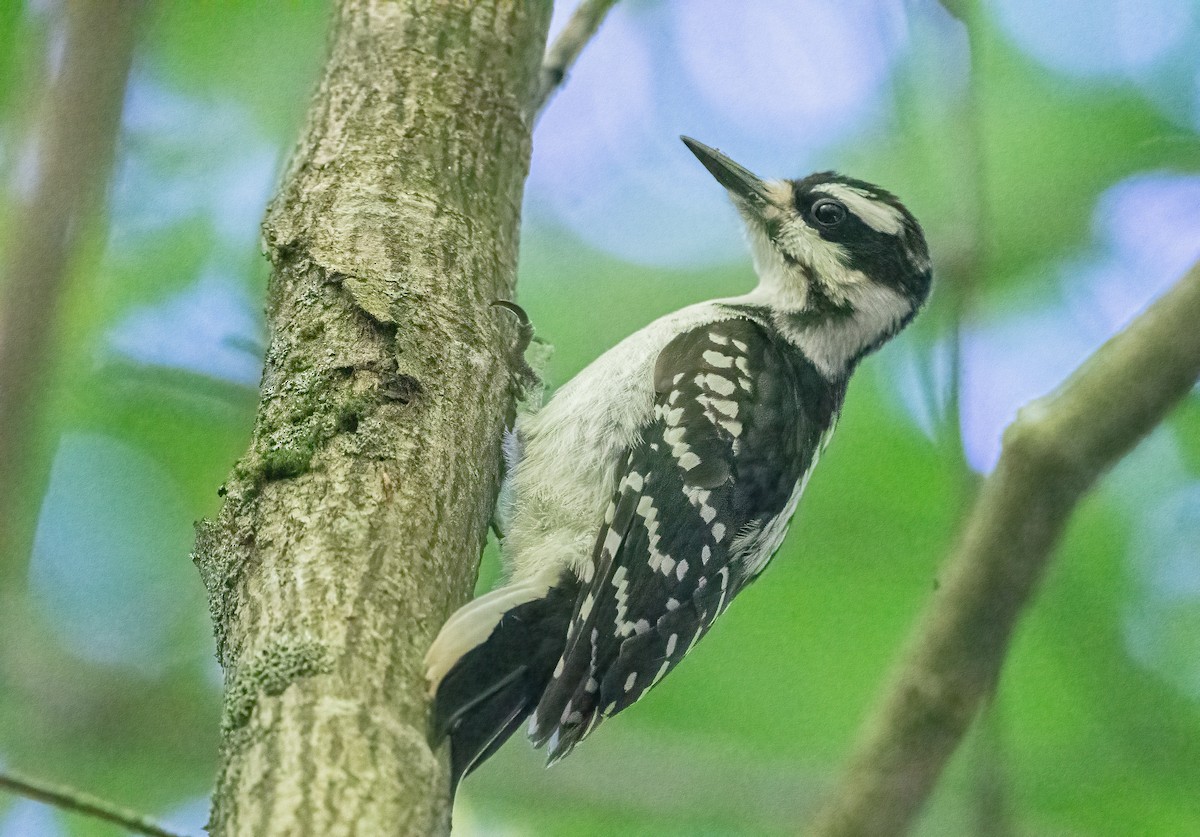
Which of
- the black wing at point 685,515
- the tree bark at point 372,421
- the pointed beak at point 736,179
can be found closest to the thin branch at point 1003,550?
the tree bark at point 372,421

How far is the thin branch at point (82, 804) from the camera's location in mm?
1812

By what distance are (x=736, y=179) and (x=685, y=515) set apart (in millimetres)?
1497

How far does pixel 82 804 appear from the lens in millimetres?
1810

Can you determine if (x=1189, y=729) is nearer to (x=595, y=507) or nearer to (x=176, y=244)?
(x=595, y=507)

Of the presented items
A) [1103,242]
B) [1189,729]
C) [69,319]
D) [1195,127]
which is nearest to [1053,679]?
[1189,729]

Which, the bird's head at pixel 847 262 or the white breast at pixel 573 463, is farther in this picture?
the bird's head at pixel 847 262

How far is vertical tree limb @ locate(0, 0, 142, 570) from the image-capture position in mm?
1977

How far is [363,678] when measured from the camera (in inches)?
75.3

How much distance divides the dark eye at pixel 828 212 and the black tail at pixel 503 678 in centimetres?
167

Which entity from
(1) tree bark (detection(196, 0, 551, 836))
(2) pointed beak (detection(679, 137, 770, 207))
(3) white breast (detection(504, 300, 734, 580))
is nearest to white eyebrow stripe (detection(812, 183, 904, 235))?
(2) pointed beak (detection(679, 137, 770, 207))

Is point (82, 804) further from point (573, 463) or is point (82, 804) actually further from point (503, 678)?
point (573, 463)

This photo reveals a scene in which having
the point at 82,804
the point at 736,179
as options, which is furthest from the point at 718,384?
the point at 82,804

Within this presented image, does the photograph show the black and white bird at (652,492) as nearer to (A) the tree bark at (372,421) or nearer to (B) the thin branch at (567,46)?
(A) the tree bark at (372,421)

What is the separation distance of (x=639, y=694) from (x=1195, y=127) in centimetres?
271
